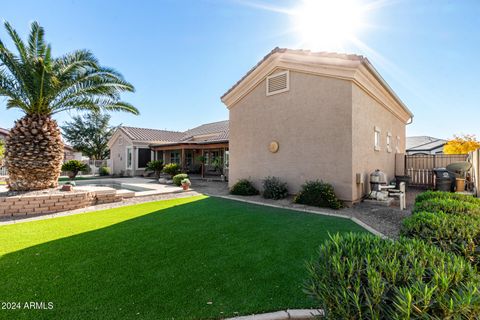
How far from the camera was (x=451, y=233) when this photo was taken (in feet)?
9.73

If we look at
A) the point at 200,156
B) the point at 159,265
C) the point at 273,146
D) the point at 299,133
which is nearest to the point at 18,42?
the point at 159,265

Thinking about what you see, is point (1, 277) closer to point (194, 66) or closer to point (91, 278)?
point (91, 278)

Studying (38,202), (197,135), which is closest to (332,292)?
(38,202)

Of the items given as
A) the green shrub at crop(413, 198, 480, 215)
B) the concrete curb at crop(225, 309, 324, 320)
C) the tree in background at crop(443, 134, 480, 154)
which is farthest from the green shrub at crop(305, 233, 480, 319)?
the tree in background at crop(443, 134, 480, 154)

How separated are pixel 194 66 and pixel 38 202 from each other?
12038 millimetres

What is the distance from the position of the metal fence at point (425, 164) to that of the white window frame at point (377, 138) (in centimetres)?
547

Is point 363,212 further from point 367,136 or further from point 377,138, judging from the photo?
point 377,138

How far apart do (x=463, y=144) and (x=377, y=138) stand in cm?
1965

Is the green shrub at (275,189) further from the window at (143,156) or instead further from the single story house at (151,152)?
the window at (143,156)

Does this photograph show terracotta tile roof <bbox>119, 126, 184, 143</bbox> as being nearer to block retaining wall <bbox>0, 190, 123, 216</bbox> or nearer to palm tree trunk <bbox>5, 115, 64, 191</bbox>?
palm tree trunk <bbox>5, 115, 64, 191</bbox>

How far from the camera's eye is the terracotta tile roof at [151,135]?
2628 cm

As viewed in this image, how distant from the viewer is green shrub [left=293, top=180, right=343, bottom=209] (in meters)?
8.88

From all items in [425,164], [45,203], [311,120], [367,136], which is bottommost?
[45,203]

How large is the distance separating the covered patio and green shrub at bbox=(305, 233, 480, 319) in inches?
638
